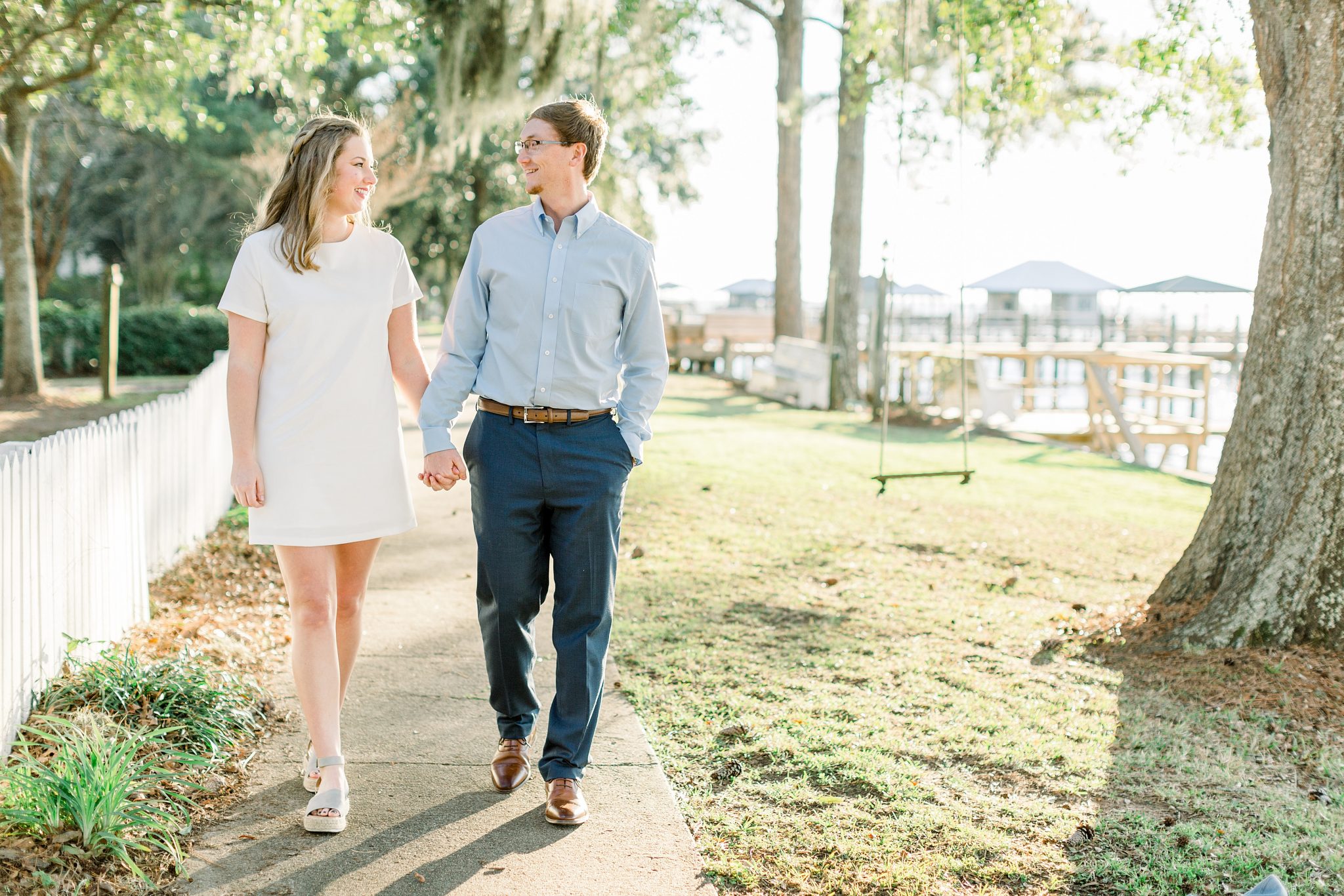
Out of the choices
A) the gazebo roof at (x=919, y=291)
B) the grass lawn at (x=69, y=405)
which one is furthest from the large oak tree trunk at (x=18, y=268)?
the gazebo roof at (x=919, y=291)

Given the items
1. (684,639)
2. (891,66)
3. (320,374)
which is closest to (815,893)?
(320,374)

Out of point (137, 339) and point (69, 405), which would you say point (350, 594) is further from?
point (137, 339)

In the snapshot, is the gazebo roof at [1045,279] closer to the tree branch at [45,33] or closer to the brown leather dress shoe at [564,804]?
the tree branch at [45,33]

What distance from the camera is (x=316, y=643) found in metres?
3.25

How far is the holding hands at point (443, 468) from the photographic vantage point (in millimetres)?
3180

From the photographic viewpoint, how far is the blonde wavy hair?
313 centimetres

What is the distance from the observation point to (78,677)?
12.6 ft

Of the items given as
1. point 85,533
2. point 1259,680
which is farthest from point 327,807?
point 1259,680

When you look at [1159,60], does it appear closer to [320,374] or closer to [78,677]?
[320,374]

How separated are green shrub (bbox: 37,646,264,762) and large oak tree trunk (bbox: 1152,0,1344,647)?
149 inches

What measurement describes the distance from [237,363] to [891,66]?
15.1m

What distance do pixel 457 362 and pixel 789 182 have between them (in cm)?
1851

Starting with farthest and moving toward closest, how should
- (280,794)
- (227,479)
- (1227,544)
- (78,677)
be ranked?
1. (227,479)
2. (1227,544)
3. (78,677)
4. (280,794)

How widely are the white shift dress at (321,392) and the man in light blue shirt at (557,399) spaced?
0.19m
